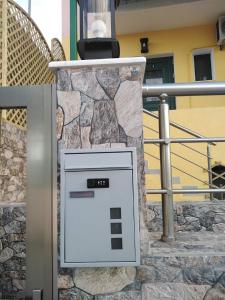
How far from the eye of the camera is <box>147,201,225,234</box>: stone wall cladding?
9.04ft

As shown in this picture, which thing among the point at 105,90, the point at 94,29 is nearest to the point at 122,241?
the point at 105,90

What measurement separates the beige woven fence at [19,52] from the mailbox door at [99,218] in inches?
132

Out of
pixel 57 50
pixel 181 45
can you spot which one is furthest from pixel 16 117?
pixel 181 45

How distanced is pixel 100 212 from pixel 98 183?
0.15m

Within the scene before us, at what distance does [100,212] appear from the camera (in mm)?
1632

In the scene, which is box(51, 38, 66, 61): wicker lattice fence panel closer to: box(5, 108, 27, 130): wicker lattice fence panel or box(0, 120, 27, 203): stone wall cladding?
box(5, 108, 27, 130): wicker lattice fence panel

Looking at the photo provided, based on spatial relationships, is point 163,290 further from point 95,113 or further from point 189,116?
point 189,116

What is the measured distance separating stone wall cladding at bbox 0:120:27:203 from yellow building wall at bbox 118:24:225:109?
3.32m

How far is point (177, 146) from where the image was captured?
544 centimetres

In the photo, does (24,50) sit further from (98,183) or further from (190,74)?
(98,183)

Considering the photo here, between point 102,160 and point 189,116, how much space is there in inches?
168

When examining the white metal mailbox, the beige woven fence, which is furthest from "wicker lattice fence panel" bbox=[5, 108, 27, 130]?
the white metal mailbox

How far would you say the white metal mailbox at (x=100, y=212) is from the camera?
5.30ft

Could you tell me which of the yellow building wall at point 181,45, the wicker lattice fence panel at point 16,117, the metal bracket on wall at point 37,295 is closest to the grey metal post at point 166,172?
the metal bracket on wall at point 37,295
